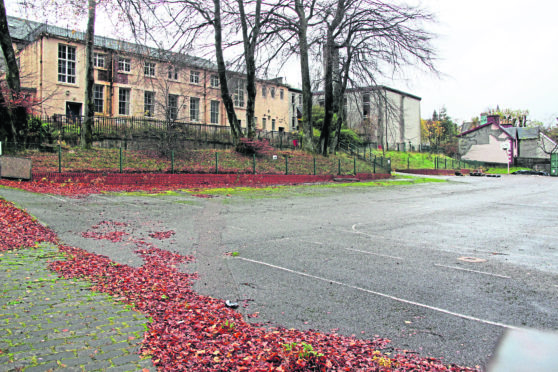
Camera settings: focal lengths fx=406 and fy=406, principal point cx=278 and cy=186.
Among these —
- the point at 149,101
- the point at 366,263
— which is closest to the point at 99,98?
the point at 149,101

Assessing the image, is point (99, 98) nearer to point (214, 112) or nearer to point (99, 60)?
point (99, 60)

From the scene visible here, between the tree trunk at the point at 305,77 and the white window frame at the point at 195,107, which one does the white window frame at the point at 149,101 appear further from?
the tree trunk at the point at 305,77

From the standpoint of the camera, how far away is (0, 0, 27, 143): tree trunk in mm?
18906

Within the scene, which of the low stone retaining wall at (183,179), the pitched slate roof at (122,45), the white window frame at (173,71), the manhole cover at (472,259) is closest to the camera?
the manhole cover at (472,259)

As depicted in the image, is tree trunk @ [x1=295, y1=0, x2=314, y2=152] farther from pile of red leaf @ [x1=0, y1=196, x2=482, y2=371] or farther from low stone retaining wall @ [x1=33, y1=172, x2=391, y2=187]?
pile of red leaf @ [x1=0, y1=196, x2=482, y2=371]

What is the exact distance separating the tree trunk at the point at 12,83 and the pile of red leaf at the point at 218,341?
1701 cm

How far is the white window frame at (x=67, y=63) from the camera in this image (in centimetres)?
3325

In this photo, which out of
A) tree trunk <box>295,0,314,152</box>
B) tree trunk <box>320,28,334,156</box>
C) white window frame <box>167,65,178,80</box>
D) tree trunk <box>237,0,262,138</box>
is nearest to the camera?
white window frame <box>167,65,178,80</box>

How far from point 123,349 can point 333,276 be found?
10.6ft

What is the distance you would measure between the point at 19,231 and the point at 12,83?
581 inches

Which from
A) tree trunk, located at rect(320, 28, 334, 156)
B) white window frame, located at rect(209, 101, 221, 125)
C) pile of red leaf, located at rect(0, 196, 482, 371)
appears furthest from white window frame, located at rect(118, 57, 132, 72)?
pile of red leaf, located at rect(0, 196, 482, 371)

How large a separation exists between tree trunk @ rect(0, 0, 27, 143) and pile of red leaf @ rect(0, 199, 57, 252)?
11.3 meters

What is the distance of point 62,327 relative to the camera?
12.8ft

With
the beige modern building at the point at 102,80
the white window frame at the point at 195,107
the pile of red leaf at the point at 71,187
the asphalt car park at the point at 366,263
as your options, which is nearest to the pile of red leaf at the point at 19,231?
the asphalt car park at the point at 366,263
